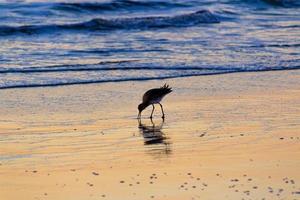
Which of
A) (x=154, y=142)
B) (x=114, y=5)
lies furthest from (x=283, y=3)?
(x=154, y=142)

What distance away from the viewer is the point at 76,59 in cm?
1788

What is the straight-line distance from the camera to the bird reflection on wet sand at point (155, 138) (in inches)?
389

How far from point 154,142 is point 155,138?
0.28 meters

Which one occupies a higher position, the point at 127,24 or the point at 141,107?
the point at 127,24

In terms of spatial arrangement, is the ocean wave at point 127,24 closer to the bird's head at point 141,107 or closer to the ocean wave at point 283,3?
the ocean wave at point 283,3

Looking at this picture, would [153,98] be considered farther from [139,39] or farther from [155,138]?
[139,39]

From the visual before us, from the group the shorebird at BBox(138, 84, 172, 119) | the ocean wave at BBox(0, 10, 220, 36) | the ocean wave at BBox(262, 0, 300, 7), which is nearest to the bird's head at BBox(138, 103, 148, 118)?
the shorebird at BBox(138, 84, 172, 119)

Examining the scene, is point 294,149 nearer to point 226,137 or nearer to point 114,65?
point 226,137

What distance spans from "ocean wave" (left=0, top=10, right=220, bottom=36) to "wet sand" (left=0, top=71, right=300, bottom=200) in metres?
9.72

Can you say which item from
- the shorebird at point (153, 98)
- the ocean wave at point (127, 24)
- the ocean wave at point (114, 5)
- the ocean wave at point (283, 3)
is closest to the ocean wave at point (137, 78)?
the shorebird at point (153, 98)

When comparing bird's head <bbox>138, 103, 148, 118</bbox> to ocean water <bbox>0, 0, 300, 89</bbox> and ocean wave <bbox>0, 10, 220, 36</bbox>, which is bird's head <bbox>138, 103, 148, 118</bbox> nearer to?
ocean water <bbox>0, 0, 300, 89</bbox>

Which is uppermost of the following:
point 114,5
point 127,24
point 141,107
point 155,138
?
point 114,5

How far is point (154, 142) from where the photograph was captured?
1039cm

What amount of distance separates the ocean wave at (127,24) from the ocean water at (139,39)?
1.0 inches
